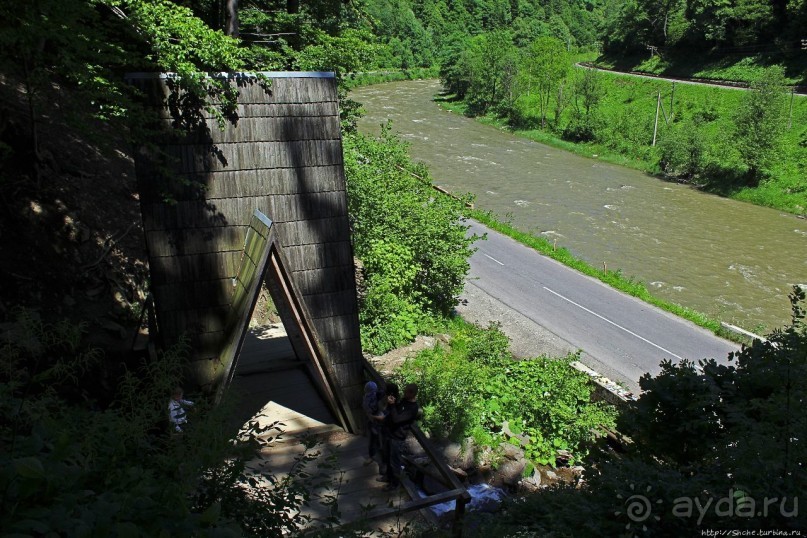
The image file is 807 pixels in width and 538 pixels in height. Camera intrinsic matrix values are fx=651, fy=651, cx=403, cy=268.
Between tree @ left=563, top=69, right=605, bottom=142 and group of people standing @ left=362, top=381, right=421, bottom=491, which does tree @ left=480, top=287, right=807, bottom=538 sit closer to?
group of people standing @ left=362, top=381, right=421, bottom=491

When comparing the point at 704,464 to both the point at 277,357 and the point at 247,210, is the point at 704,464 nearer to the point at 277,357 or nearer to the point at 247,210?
the point at 247,210

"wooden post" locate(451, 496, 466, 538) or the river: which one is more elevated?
"wooden post" locate(451, 496, 466, 538)

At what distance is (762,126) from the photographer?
33.8m

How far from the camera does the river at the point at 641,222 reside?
883 inches

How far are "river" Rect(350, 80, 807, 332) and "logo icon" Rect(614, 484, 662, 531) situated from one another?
14.9 metres

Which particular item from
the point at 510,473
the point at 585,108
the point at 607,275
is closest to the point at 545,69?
the point at 585,108

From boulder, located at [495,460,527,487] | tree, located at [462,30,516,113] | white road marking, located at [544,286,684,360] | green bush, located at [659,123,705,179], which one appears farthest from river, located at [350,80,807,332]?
boulder, located at [495,460,527,487]

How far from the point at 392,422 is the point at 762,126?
34169mm

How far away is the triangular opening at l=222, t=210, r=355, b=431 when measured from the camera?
22.6 feet

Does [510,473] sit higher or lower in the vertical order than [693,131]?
lower

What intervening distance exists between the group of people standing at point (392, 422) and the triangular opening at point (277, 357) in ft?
2.78

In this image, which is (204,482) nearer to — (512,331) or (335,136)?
(335,136)

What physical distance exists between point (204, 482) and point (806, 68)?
52157 mm

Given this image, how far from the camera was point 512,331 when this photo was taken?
16750 mm
